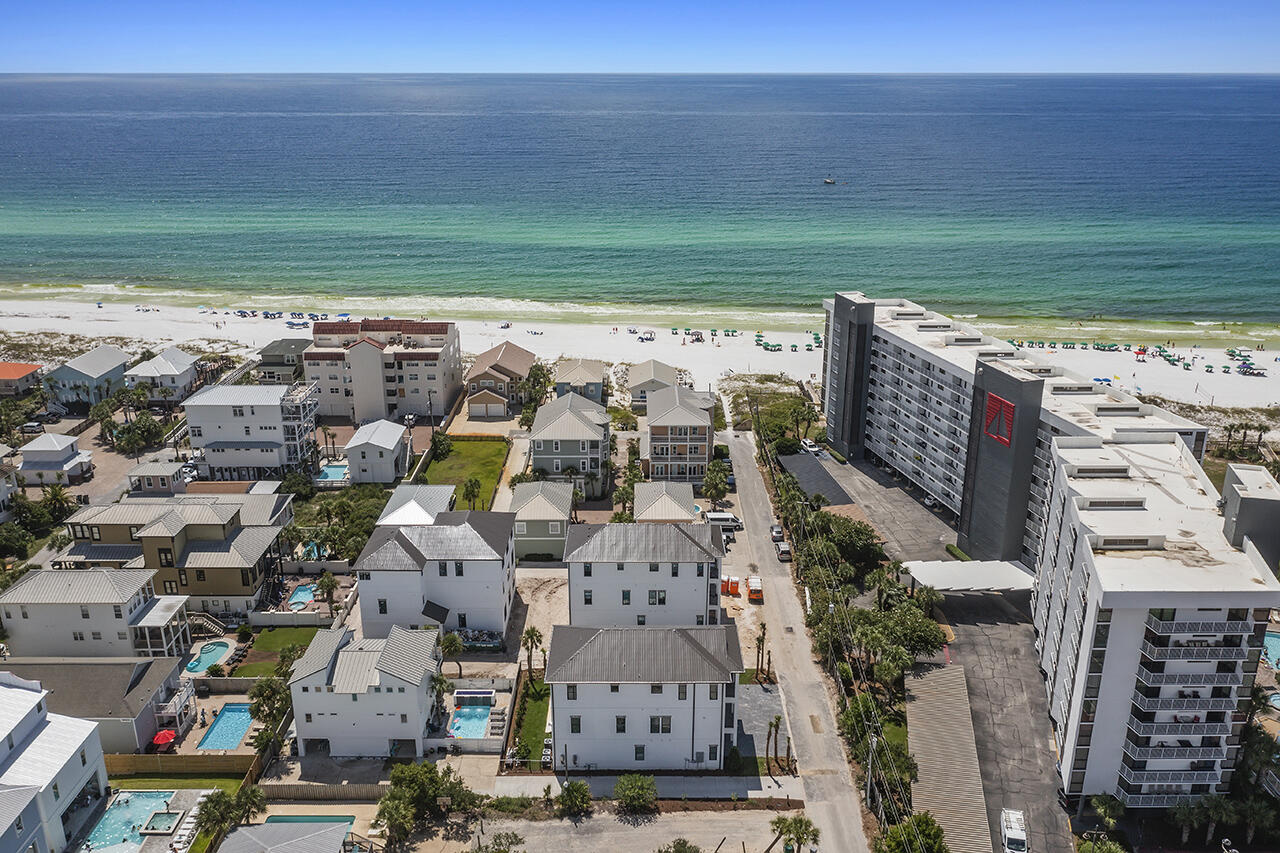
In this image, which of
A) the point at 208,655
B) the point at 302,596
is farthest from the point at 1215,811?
the point at 208,655

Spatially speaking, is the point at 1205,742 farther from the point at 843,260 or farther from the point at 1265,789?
the point at 843,260

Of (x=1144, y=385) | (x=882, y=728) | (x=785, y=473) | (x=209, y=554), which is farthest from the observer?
(x=1144, y=385)

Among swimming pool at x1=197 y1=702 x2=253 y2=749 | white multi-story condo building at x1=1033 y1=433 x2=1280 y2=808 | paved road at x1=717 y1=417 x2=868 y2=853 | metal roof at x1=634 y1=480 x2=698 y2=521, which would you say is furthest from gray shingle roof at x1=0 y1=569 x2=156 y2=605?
white multi-story condo building at x1=1033 y1=433 x2=1280 y2=808

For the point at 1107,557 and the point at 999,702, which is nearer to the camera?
the point at 1107,557


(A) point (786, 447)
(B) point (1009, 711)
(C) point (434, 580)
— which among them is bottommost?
(B) point (1009, 711)

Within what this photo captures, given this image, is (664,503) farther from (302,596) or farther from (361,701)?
(361,701)

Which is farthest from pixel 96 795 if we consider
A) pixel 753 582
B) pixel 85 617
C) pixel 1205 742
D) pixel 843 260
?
pixel 843 260
